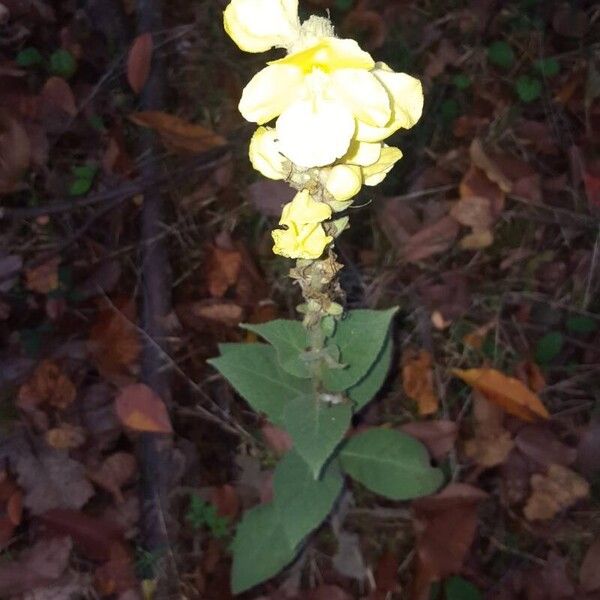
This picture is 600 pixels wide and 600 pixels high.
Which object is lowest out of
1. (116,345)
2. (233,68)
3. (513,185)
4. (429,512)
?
(429,512)

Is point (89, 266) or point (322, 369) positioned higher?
point (322, 369)

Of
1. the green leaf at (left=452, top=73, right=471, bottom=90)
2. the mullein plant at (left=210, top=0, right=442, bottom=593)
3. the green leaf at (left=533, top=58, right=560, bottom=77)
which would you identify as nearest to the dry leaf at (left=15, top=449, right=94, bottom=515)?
the mullein plant at (left=210, top=0, right=442, bottom=593)

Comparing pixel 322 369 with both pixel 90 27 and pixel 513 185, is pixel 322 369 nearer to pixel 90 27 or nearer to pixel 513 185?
pixel 513 185

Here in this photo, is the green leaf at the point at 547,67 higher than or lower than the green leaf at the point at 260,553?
higher

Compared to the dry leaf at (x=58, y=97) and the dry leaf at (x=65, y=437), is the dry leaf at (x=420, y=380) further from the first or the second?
the dry leaf at (x=58, y=97)

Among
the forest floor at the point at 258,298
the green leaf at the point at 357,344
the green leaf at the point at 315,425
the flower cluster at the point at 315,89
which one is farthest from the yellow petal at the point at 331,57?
the forest floor at the point at 258,298

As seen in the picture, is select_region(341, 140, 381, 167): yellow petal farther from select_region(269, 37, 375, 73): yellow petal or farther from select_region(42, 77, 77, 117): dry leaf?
select_region(42, 77, 77, 117): dry leaf

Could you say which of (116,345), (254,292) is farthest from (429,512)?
(116,345)
